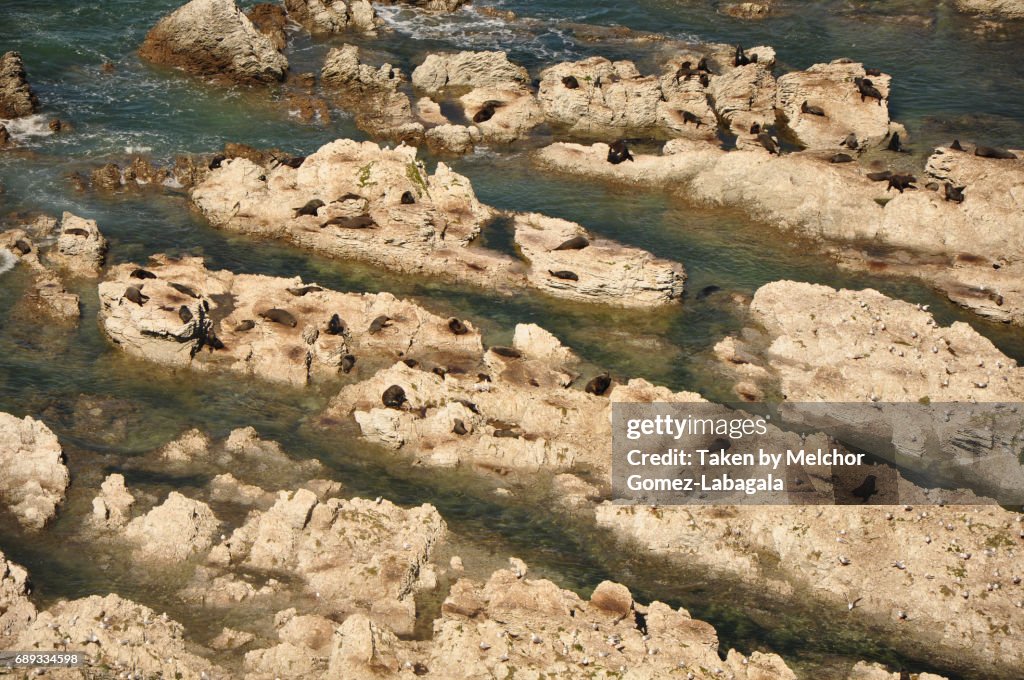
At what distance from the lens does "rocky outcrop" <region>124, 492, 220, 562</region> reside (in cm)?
2042

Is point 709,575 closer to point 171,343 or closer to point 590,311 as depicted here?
point 590,311

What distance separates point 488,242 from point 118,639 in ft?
63.0

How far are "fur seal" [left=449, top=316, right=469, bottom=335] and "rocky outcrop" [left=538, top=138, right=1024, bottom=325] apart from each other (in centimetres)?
1221

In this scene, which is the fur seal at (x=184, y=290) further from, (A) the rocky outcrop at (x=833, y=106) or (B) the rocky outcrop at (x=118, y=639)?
(A) the rocky outcrop at (x=833, y=106)

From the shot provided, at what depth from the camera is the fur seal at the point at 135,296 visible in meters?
27.4

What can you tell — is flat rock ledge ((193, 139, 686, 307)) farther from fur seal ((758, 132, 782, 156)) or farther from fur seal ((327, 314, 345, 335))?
fur seal ((758, 132, 782, 156))

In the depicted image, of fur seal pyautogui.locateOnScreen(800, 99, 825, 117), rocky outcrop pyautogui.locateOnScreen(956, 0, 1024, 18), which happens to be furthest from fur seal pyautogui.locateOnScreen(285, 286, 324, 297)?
rocky outcrop pyautogui.locateOnScreen(956, 0, 1024, 18)

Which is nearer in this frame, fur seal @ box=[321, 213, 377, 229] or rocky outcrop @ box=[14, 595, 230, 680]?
rocky outcrop @ box=[14, 595, 230, 680]

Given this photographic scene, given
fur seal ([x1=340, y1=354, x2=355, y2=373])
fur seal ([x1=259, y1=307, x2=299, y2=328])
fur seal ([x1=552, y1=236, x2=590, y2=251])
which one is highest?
fur seal ([x1=552, y1=236, x2=590, y2=251])

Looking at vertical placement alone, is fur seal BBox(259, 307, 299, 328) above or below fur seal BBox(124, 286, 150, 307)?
below

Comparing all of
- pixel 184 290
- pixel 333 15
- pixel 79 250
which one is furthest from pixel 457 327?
pixel 333 15

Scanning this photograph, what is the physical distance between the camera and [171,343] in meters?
27.2

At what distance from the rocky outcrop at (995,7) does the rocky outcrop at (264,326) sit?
38453 mm

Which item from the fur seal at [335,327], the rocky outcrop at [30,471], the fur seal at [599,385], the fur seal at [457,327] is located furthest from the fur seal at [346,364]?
the rocky outcrop at [30,471]
